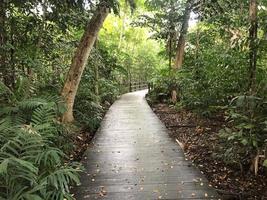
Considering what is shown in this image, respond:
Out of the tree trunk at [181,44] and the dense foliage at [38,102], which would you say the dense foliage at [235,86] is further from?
the dense foliage at [38,102]

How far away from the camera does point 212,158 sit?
20.4ft

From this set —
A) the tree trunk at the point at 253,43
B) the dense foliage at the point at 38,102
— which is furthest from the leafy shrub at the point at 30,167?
the tree trunk at the point at 253,43

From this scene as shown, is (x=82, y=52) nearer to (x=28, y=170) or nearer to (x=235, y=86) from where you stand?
(x=235, y=86)

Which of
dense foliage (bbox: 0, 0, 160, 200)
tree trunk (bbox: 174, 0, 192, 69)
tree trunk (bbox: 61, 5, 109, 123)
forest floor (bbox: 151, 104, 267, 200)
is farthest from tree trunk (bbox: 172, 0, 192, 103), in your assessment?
tree trunk (bbox: 61, 5, 109, 123)

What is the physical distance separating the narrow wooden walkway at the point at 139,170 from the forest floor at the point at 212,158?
0.67ft

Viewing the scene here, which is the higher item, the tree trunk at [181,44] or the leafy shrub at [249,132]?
the tree trunk at [181,44]

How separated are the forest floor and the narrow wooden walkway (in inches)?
8.0

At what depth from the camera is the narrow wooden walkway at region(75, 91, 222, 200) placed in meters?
4.77

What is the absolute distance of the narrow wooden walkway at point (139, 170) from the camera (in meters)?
4.77

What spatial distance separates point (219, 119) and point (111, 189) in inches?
219

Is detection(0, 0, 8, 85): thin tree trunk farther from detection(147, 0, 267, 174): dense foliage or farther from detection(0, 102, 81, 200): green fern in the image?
detection(147, 0, 267, 174): dense foliage

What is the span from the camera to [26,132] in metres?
3.76

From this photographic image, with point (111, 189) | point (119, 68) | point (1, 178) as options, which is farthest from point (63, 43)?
point (119, 68)

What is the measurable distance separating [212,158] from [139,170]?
4.35 feet
